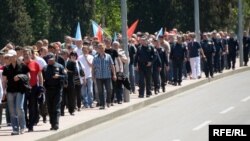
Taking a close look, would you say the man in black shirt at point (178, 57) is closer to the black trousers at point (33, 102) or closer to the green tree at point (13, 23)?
the black trousers at point (33, 102)

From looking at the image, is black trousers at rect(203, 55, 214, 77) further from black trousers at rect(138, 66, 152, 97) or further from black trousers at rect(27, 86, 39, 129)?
black trousers at rect(27, 86, 39, 129)

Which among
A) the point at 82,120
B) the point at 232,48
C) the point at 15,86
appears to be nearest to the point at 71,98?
the point at 82,120

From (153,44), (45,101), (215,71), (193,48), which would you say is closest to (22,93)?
(45,101)

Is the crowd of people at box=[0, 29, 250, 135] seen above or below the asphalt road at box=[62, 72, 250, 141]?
above

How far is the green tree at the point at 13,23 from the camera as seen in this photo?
66.2m

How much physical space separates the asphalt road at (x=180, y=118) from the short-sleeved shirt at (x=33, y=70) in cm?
162

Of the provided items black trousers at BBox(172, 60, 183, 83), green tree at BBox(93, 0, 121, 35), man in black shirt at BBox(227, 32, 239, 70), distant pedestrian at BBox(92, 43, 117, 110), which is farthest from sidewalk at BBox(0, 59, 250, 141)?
green tree at BBox(93, 0, 121, 35)

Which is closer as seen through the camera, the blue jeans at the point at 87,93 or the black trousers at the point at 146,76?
the blue jeans at the point at 87,93

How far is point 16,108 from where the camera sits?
17344 mm

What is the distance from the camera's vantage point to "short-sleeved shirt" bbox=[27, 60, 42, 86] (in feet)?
59.5

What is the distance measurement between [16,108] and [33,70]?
1243 mm

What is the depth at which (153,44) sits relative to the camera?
27.7 meters

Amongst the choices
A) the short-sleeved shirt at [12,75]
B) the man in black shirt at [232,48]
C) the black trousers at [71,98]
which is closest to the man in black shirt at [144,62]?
the black trousers at [71,98]

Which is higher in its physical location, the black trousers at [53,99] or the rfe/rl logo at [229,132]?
the rfe/rl logo at [229,132]
